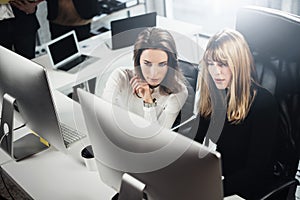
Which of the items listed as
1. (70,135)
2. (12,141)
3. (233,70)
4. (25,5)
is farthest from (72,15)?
(233,70)

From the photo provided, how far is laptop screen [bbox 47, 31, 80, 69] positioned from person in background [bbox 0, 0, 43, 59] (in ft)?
2.46

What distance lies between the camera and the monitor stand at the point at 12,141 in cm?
169

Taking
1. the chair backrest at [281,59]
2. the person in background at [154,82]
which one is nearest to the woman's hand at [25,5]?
the person in background at [154,82]

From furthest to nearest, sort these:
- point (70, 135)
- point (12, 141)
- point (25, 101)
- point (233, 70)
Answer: point (70, 135)
point (12, 141)
point (25, 101)
point (233, 70)

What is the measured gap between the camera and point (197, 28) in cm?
289

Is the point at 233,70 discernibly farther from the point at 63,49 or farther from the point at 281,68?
the point at 63,49

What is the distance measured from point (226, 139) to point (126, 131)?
1.88 feet

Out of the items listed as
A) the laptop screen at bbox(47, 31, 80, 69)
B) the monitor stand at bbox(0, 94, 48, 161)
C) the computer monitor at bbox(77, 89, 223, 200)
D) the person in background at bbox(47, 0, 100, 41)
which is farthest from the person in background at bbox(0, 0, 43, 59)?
the computer monitor at bbox(77, 89, 223, 200)

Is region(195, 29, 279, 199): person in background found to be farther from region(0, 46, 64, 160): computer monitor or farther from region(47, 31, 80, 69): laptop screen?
region(47, 31, 80, 69): laptop screen

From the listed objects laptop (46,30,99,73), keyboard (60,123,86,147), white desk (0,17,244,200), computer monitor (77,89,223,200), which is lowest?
white desk (0,17,244,200)

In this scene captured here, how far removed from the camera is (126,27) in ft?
8.51

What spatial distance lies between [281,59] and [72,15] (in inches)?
81.7

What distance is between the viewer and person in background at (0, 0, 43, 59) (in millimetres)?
3005

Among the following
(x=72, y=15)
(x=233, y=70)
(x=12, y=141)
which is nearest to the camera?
(x=233, y=70)
